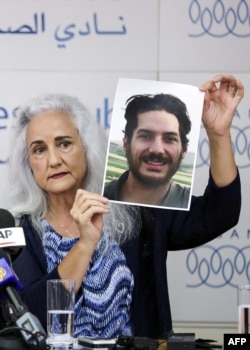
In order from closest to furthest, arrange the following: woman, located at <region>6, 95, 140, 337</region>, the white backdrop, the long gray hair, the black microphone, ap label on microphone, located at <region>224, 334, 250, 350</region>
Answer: the black microphone → ap label on microphone, located at <region>224, 334, 250, 350</region> → woman, located at <region>6, 95, 140, 337</region> → the long gray hair → the white backdrop

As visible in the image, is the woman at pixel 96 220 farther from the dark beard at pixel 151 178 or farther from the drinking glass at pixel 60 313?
the drinking glass at pixel 60 313

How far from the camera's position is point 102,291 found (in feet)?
11.6

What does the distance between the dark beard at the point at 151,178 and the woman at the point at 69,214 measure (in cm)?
17

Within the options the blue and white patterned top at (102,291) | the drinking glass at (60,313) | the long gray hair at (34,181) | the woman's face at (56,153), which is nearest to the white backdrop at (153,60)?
the long gray hair at (34,181)

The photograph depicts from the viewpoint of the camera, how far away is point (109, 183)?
11.2 ft

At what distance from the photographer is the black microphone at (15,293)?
2.46 m

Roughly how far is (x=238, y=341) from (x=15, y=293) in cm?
59

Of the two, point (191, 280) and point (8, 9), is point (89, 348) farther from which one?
point (8, 9)

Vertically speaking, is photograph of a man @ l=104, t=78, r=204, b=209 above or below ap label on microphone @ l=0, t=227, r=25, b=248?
above

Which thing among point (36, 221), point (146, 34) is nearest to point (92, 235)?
point (36, 221)

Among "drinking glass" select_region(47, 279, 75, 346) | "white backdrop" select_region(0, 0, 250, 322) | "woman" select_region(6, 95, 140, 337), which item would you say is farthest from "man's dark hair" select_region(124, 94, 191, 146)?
"drinking glass" select_region(47, 279, 75, 346)

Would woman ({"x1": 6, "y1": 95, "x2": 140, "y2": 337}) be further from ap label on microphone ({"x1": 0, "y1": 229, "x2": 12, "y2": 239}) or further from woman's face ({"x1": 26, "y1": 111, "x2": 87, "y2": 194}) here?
ap label on microphone ({"x1": 0, "y1": 229, "x2": 12, "y2": 239})

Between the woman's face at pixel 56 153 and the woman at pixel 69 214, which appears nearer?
the woman at pixel 69 214

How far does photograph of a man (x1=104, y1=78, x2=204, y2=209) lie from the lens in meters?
3.44
